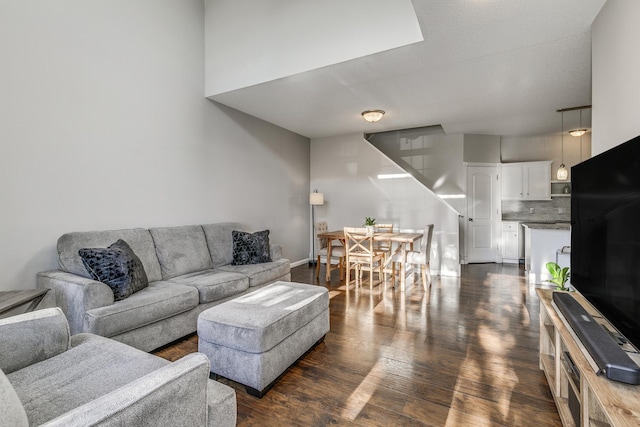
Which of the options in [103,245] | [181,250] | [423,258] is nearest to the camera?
[103,245]

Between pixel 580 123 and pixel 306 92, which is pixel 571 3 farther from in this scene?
pixel 580 123

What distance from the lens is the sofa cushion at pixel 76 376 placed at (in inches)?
43.5

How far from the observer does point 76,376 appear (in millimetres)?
1282

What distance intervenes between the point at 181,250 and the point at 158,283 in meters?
0.52

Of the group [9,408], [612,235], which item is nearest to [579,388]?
[612,235]

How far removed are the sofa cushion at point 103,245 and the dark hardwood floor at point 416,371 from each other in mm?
853

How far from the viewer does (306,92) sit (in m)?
3.72

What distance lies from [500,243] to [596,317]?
504 cm

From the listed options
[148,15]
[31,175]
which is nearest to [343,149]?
[148,15]

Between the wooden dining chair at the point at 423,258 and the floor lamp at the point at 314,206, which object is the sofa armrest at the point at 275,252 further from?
the floor lamp at the point at 314,206

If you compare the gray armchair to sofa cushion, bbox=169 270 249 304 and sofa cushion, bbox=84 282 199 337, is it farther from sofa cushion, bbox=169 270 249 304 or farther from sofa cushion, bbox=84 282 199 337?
sofa cushion, bbox=169 270 249 304

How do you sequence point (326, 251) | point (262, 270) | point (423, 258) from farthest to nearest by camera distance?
point (326, 251), point (423, 258), point (262, 270)

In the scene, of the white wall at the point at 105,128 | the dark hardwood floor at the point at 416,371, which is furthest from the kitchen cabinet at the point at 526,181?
the white wall at the point at 105,128

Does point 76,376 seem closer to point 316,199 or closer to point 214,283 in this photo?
point 214,283
